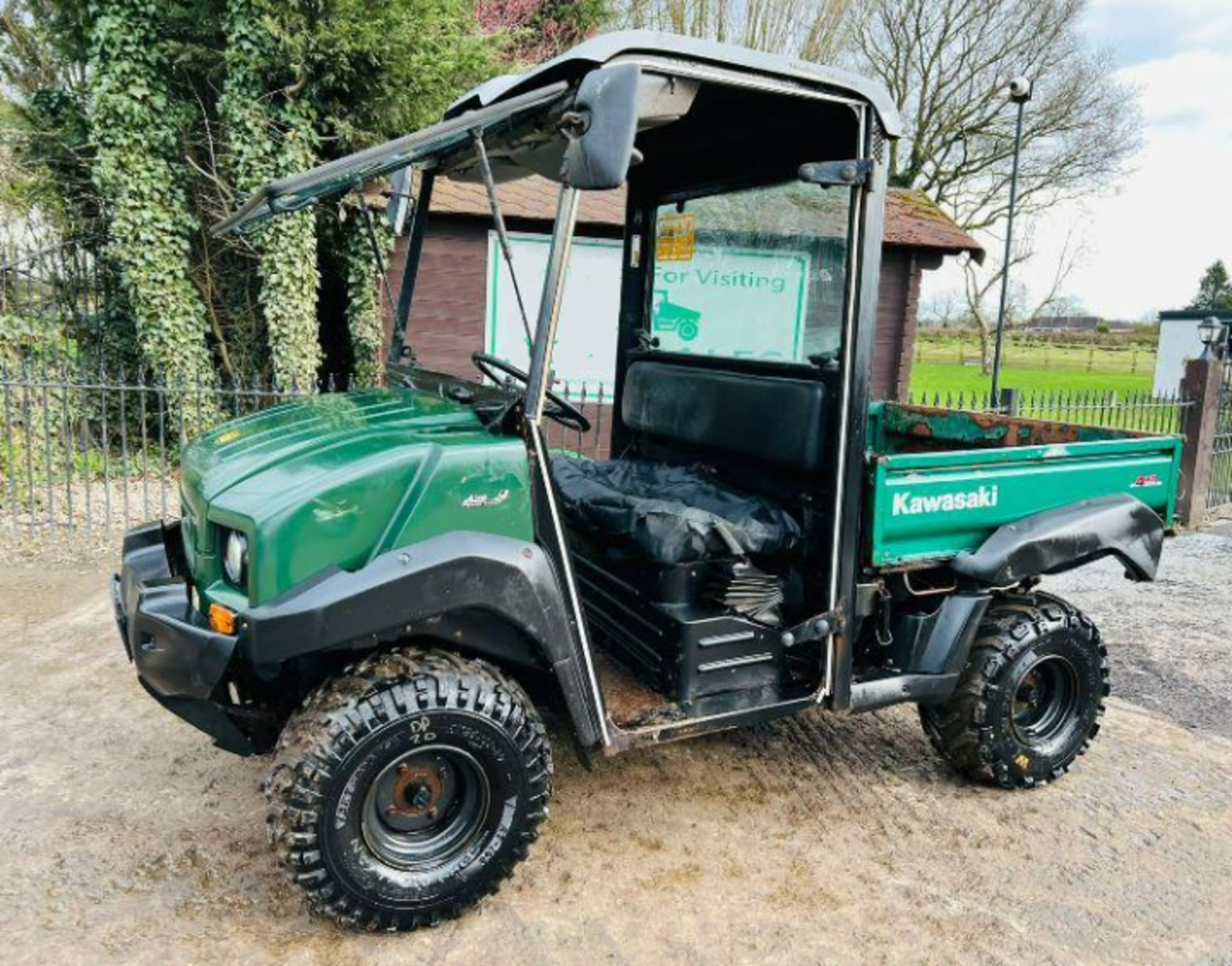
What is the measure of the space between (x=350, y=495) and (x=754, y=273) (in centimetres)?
199

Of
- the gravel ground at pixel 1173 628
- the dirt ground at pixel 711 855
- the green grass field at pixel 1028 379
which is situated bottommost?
the dirt ground at pixel 711 855

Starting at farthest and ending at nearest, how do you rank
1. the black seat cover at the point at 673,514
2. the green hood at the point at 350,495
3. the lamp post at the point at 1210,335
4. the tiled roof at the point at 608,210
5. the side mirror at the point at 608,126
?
the lamp post at the point at 1210,335 < the tiled roof at the point at 608,210 < the black seat cover at the point at 673,514 < the green hood at the point at 350,495 < the side mirror at the point at 608,126

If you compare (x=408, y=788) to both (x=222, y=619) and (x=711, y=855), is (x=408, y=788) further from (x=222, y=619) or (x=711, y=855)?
(x=711, y=855)

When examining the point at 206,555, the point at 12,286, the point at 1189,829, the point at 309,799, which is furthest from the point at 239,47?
the point at 1189,829

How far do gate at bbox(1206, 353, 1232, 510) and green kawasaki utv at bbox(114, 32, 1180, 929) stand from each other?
6326 mm

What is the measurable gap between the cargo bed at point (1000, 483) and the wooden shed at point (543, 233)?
146 inches

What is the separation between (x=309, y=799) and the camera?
2.53m

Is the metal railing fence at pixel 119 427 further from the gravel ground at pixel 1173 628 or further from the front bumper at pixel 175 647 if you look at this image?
the front bumper at pixel 175 647

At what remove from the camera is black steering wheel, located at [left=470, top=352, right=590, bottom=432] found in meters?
3.20

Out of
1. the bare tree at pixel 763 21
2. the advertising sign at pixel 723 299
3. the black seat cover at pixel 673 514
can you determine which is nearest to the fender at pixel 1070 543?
the black seat cover at pixel 673 514

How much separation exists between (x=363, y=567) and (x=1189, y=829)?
3128 millimetres

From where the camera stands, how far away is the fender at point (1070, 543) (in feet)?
11.3

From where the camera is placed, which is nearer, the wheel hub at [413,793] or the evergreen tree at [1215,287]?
the wheel hub at [413,793]

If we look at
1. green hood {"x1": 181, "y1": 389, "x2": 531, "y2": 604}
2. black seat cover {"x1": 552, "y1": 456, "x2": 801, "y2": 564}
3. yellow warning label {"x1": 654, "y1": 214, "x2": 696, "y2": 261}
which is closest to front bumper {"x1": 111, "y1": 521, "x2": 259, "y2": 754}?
green hood {"x1": 181, "y1": 389, "x2": 531, "y2": 604}
